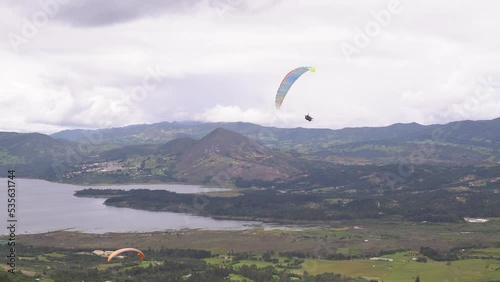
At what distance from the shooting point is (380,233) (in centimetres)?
15975

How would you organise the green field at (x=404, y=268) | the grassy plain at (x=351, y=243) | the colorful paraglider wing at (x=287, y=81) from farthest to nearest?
the grassy plain at (x=351, y=243)
the green field at (x=404, y=268)
the colorful paraglider wing at (x=287, y=81)

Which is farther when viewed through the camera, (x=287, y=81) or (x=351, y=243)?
(x=351, y=243)

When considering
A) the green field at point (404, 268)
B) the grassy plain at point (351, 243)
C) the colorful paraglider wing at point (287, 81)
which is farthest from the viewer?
the grassy plain at point (351, 243)

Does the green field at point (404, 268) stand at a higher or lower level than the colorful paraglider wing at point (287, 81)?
lower

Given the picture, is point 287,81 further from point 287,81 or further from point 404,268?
point 404,268

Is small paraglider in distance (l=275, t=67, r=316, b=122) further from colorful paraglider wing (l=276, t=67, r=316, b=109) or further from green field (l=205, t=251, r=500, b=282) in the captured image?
green field (l=205, t=251, r=500, b=282)

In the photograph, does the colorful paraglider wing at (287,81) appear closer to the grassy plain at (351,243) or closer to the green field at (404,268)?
the grassy plain at (351,243)

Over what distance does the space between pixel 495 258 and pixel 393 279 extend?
33.5 meters

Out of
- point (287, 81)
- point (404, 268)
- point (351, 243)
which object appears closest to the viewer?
point (287, 81)

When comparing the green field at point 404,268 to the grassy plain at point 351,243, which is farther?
the grassy plain at point 351,243

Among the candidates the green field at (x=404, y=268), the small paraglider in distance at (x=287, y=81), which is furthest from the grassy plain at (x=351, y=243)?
the small paraglider in distance at (x=287, y=81)

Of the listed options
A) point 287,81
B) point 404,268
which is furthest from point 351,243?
point 287,81

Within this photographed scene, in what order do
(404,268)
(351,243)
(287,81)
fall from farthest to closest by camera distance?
(351,243) < (404,268) < (287,81)

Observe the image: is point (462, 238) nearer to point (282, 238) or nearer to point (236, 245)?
point (282, 238)
